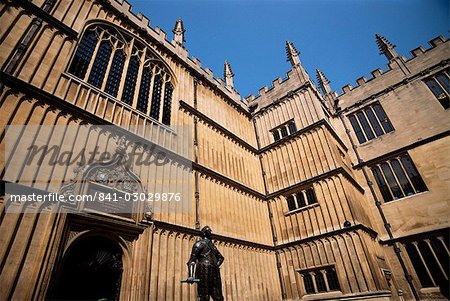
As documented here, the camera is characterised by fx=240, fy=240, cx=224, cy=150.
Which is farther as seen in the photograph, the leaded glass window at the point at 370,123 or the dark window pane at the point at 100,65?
the leaded glass window at the point at 370,123

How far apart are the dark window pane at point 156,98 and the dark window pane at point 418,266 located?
13.8 meters

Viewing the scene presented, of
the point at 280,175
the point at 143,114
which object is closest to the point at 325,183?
the point at 280,175

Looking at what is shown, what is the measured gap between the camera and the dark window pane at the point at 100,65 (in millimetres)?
9005

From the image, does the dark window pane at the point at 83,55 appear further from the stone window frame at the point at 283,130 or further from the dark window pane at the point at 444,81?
the dark window pane at the point at 444,81

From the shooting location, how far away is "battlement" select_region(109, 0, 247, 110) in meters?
11.7

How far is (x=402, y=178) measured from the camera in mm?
13336

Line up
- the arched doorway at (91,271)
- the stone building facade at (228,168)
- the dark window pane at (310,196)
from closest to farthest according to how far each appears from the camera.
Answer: the arched doorway at (91,271)
the stone building facade at (228,168)
the dark window pane at (310,196)

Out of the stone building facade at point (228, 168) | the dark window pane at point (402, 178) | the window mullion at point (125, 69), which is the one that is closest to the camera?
the stone building facade at point (228, 168)

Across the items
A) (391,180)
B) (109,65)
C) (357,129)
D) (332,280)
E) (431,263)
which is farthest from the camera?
(357,129)

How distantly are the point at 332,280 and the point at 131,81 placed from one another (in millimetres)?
12236

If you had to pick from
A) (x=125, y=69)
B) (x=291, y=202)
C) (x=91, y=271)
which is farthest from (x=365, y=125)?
(x=91, y=271)

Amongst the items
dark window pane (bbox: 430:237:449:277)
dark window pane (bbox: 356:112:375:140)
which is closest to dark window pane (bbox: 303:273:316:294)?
dark window pane (bbox: 430:237:449:277)

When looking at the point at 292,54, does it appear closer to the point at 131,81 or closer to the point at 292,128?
the point at 292,128

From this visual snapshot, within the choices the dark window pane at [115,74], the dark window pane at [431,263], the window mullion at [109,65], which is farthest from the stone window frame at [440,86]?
the window mullion at [109,65]
